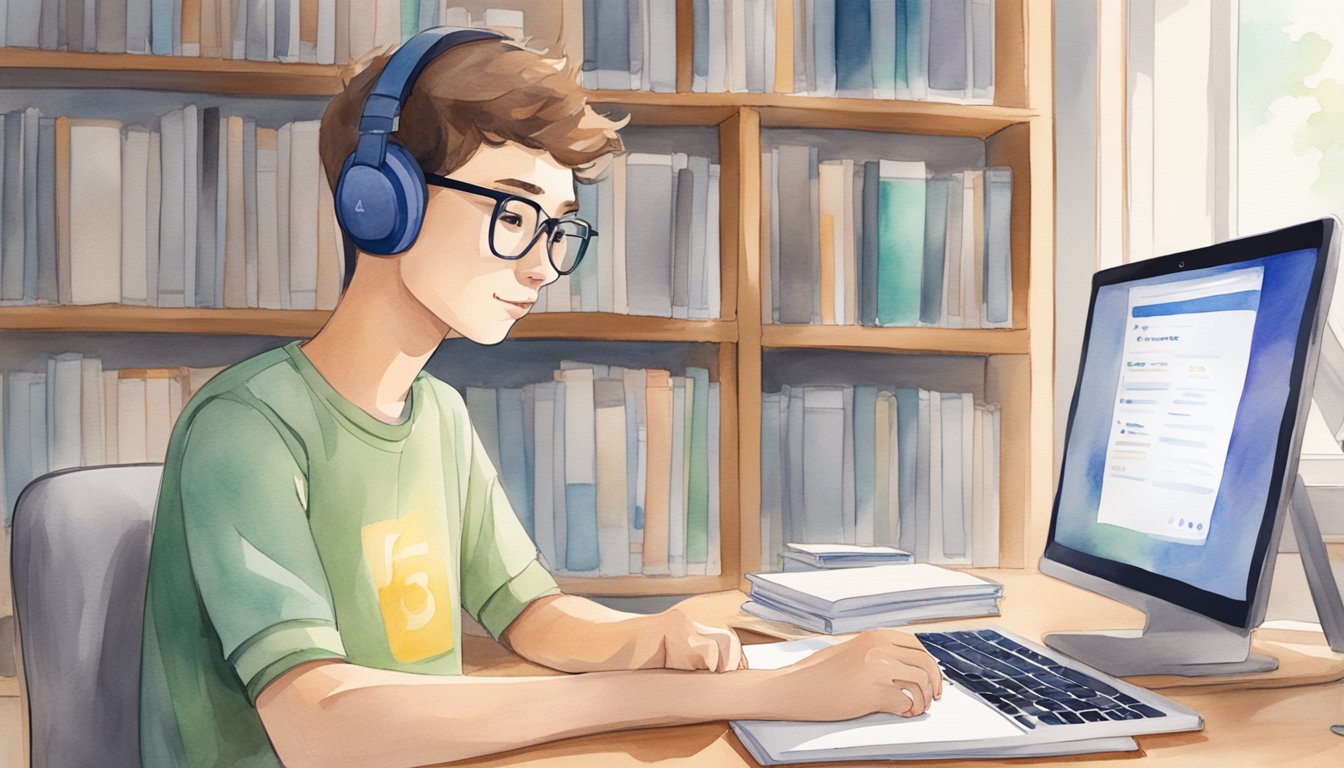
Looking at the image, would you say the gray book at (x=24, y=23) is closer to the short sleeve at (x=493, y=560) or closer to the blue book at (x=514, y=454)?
the blue book at (x=514, y=454)

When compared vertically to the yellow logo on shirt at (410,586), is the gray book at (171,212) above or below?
above

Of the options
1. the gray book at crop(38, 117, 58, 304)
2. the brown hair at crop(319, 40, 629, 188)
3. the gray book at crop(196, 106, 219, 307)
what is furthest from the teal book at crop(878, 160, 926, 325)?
the gray book at crop(38, 117, 58, 304)

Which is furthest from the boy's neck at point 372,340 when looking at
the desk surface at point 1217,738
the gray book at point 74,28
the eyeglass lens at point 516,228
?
the gray book at point 74,28

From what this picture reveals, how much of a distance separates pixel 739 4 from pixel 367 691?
1.31 metres

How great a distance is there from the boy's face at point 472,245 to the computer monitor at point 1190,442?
2.14ft

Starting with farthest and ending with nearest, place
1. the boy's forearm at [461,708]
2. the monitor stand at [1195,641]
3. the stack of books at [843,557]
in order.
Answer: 1. the stack of books at [843,557]
2. the monitor stand at [1195,641]
3. the boy's forearm at [461,708]

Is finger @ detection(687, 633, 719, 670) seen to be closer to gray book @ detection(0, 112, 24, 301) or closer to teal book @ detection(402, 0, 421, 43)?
teal book @ detection(402, 0, 421, 43)

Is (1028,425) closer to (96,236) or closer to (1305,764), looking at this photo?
(1305,764)

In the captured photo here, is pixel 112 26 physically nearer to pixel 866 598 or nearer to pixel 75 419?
pixel 75 419

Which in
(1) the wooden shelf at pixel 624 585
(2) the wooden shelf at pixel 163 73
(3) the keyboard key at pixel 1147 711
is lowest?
(1) the wooden shelf at pixel 624 585

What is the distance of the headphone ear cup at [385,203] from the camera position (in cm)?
94

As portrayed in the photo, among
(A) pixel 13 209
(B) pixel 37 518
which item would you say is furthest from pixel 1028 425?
(A) pixel 13 209

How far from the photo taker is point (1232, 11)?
6.23ft

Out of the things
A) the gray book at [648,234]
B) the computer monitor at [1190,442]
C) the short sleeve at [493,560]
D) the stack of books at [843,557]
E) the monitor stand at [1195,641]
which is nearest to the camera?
the computer monitor at [1190,442]
